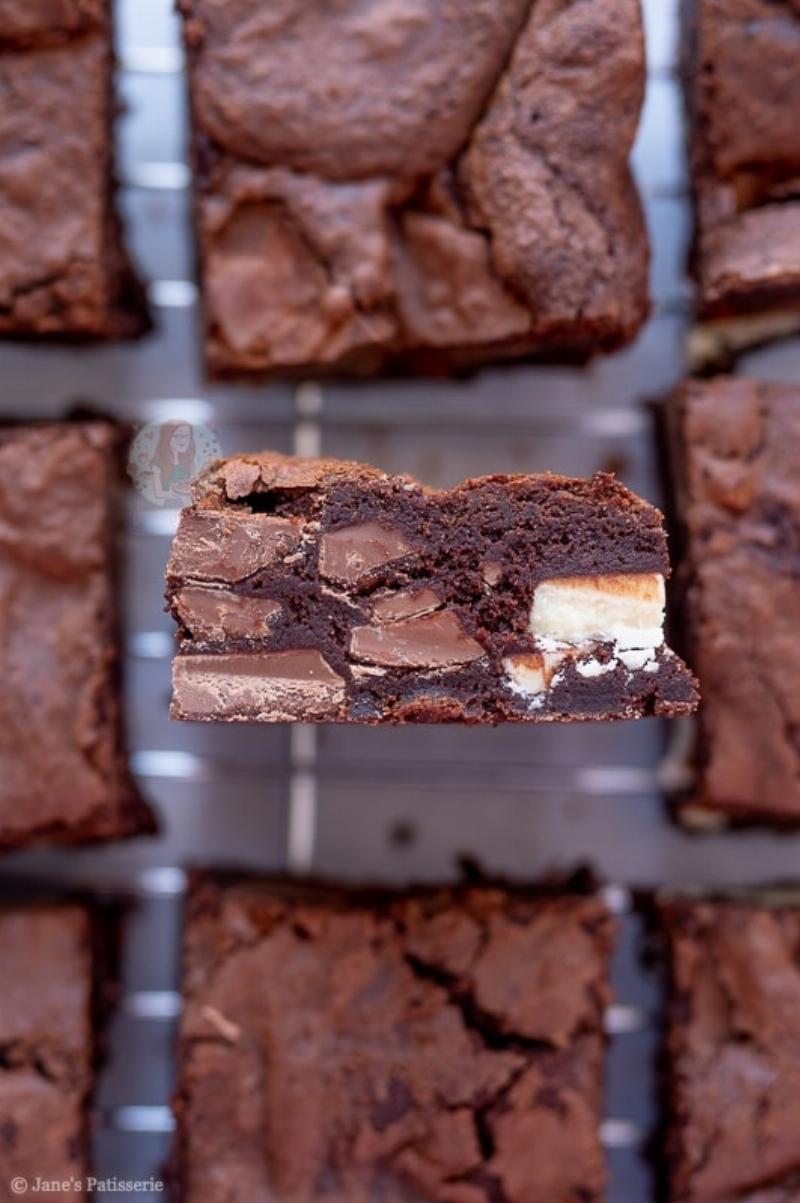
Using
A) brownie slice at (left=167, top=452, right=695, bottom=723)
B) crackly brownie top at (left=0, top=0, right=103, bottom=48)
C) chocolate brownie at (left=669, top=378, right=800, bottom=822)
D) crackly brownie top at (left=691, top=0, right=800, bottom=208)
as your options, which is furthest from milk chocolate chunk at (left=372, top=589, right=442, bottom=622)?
crackly brownie top at (left=0, top=0, right=103, bottom=48)

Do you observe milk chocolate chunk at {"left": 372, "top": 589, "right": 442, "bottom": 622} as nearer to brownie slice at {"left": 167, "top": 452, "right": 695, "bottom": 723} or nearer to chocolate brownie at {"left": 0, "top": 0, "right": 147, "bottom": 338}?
brownie slice at {"left": 167, "top": 452, "right": 695, "bottom": 723}

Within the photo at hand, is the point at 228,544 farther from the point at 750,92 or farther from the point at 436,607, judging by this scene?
the point at 750,92

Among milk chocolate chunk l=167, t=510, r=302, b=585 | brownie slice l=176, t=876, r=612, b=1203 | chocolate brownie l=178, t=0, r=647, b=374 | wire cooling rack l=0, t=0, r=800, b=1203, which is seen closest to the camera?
milk chocolate chunk l=167, t=510, r=302, b=585

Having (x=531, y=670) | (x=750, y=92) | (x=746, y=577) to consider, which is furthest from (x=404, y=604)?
(x=750, y=92)

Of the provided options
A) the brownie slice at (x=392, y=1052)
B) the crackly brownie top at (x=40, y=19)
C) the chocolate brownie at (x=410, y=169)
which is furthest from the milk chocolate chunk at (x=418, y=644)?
the crackly brownie top at (x=40, y=19)

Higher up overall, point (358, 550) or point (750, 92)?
point (750, 92)

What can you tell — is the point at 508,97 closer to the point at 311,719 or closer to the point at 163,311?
the point at 163,311

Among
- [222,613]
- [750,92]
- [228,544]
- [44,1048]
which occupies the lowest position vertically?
[44,1048]
